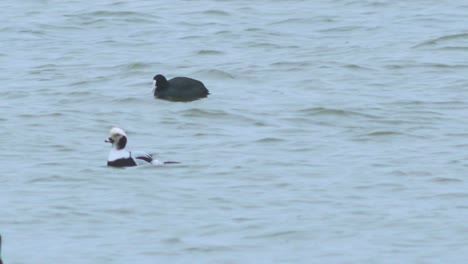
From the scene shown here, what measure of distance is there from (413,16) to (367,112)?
8025 millimetres

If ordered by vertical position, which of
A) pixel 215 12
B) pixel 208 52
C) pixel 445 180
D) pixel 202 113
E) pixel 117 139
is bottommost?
pixel 215 12

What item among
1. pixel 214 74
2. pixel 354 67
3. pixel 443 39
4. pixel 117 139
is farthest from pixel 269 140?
pixel 443 39

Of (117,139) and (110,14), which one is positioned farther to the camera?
(110,14)

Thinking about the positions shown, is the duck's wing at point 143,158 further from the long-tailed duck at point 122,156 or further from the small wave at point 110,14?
the small wave at point 110,14

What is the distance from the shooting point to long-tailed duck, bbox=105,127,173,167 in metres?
13.6

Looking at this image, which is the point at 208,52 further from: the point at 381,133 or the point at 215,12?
the point at 381,133

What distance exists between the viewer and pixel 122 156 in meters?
13.6

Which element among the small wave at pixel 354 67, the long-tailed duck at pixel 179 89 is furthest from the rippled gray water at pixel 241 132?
the long-tailed duck at pixel 179 89

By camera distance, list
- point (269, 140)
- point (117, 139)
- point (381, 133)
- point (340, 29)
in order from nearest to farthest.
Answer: point (117, 139), point (269, 140), point (381, 133), point (340, 29)

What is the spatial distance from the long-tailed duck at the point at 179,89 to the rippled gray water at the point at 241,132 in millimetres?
233

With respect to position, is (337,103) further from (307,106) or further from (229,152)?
(229,152)

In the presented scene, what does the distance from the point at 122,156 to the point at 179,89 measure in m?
4.35

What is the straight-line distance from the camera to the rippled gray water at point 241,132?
10734 mm

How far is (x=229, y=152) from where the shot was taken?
46.9 ft
